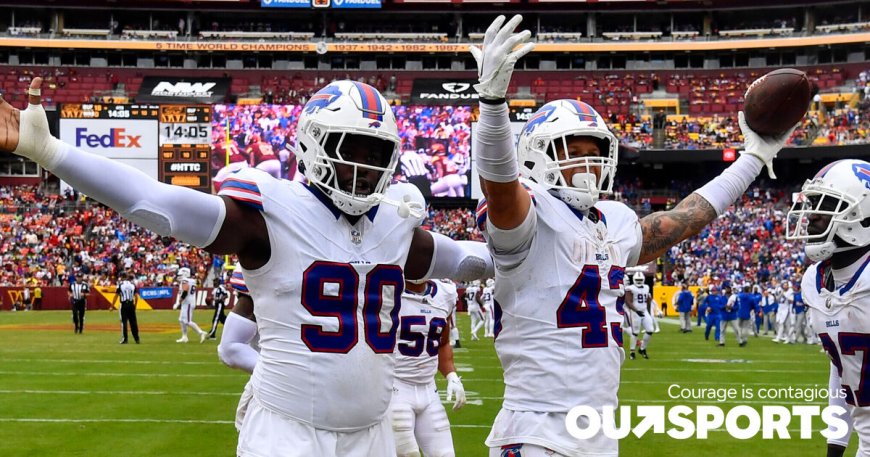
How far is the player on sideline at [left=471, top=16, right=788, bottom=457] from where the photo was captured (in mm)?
3611

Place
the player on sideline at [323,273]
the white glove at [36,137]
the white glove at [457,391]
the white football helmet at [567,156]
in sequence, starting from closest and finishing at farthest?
the white glove at [36,137] < the player on sideline at [323,273] < the white football helmet at [567,156] < the white glove at [457,391]

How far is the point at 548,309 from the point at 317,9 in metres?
45.3

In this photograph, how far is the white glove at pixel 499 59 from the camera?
3.14 meters

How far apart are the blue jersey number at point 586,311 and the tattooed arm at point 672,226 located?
1.76 feet

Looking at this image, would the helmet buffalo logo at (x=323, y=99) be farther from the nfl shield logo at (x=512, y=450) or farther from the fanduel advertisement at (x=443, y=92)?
the fanduel advertisement at (x=443, y=92)

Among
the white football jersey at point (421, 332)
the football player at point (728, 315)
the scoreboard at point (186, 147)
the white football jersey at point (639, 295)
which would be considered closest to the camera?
the white football jersey at point (421, 332)

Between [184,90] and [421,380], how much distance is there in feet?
123

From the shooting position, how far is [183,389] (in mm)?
12102

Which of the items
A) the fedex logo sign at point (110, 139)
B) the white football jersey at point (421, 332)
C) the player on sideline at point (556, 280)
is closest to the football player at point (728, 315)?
the white football jersey at point (421, 332)

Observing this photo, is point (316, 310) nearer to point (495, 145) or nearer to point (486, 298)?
point (495, 145)

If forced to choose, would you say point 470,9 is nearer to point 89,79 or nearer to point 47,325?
point 89,79

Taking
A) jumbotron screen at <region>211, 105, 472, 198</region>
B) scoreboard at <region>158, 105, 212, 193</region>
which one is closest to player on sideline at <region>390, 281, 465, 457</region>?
jumbotron screen at <region>211, 105, 472, 198</region>

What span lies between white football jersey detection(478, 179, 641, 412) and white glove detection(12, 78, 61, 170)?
62.9 inches

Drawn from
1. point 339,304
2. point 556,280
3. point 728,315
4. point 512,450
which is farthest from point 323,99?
point 728,315
